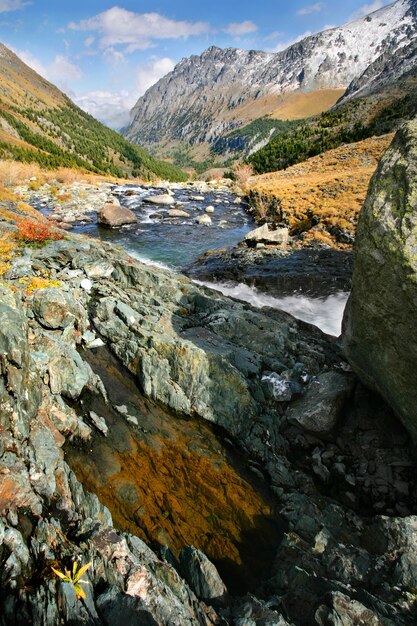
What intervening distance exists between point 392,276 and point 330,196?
33724 millimetres

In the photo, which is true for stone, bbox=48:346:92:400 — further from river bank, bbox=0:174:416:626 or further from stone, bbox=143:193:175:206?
stone, bbox=143:193:175:206

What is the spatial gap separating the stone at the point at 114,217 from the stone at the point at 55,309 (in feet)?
104

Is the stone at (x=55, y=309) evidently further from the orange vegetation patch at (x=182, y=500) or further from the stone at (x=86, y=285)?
the orange vegetation patch at (x=182, y=500)

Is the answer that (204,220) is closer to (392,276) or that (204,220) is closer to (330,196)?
(330,196)

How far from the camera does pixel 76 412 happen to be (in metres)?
8.80

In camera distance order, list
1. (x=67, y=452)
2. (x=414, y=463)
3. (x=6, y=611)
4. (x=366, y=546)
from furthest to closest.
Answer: (x=414, y=463) → (x=67, y=452) → (x=366, y=546) → (x=6, y=611)

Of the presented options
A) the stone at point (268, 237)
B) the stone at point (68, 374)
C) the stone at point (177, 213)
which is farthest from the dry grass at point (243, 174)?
the stone at point (68, 374)

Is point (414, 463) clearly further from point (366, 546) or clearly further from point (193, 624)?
point (193, 624)

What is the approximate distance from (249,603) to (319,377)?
7.05m

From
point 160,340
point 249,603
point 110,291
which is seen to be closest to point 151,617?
point 249,603

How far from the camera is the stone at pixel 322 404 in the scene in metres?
9.93

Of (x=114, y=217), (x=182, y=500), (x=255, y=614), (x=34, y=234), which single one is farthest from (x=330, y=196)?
(x=255, y=614)

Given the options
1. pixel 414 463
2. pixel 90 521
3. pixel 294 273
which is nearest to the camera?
pixel 90 521

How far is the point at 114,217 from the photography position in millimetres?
40688
